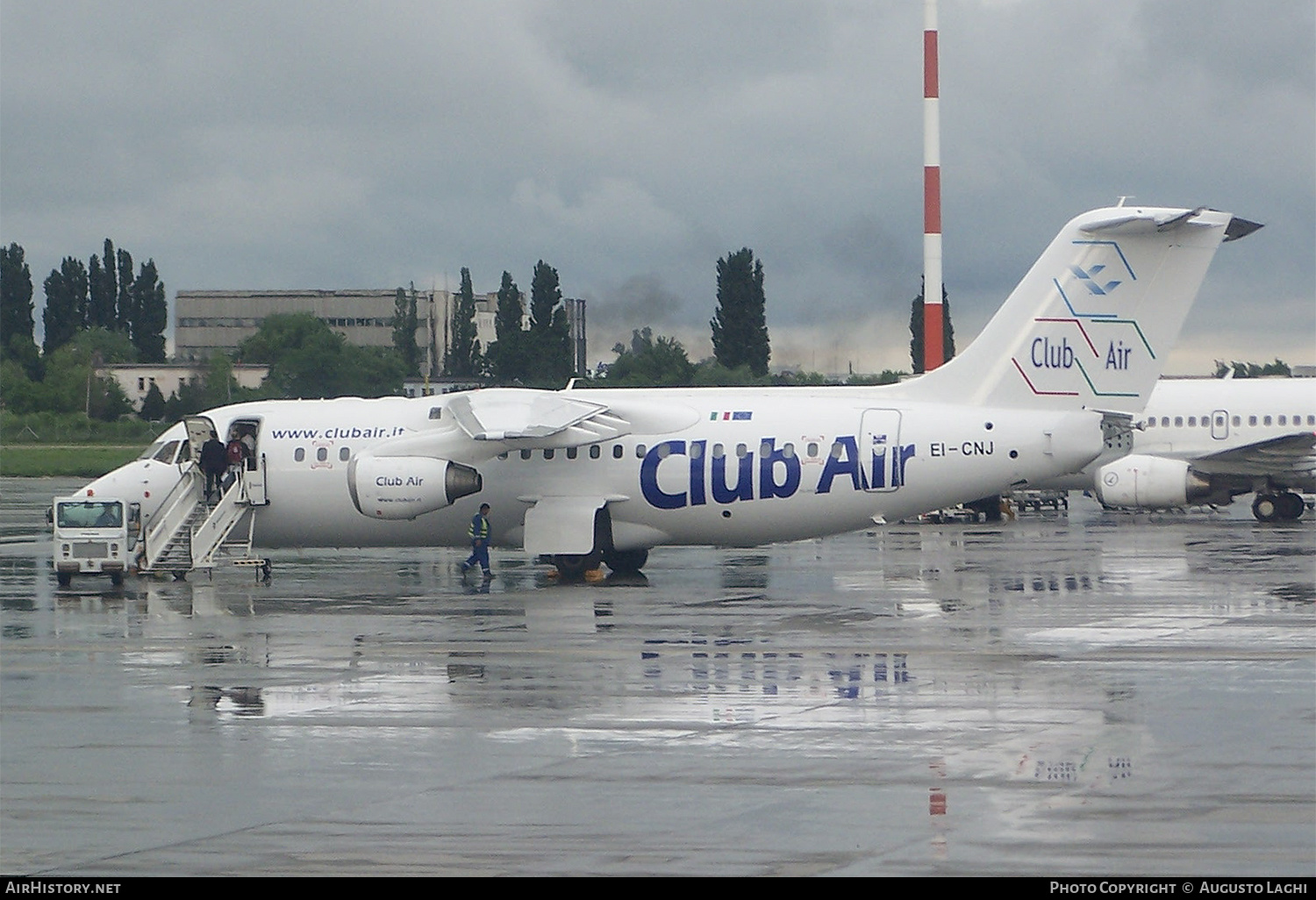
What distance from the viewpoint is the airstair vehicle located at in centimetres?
3391

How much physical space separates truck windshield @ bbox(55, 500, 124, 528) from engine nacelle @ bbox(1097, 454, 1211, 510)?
88.8 feet

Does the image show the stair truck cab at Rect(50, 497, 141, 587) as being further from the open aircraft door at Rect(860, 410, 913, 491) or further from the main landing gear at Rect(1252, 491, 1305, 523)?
the main landing gear at Rect(1252, 491, 1305, 523)

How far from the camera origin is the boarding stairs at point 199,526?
3388 centimetres

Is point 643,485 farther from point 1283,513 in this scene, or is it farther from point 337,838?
point 1283,513

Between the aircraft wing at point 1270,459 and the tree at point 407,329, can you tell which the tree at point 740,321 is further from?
the aircraft wing at point 1270,459

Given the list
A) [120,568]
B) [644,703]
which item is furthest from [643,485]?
[644,703]

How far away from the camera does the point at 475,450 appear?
33.4m

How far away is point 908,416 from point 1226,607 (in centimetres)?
724

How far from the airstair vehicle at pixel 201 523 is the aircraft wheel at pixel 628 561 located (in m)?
6.86

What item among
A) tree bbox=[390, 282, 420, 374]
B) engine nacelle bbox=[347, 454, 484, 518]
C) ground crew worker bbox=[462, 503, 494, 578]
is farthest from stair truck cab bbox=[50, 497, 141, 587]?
tree bbox=[390, 282, 420, 374]

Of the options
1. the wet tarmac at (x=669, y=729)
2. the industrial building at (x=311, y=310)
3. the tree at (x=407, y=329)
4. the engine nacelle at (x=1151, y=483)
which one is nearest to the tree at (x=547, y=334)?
the tree at (x=407, y=329)

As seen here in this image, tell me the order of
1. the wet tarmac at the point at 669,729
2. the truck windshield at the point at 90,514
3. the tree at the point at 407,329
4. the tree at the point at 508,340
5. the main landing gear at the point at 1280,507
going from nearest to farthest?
the wet tarmac at the point at 669,729 < the truck windshield at the point at 90,514 < the main landing gear at the point at 1280,507 < the tree at the point at 508,340 < the tree at the point at 407,329

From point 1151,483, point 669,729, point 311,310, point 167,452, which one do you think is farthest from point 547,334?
point 669,729

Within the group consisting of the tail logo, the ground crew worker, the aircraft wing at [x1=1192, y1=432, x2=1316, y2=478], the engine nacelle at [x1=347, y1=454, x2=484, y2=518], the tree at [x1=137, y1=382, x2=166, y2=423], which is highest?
the tree at [x1=137, y1=382, x2=166, y2=423]
